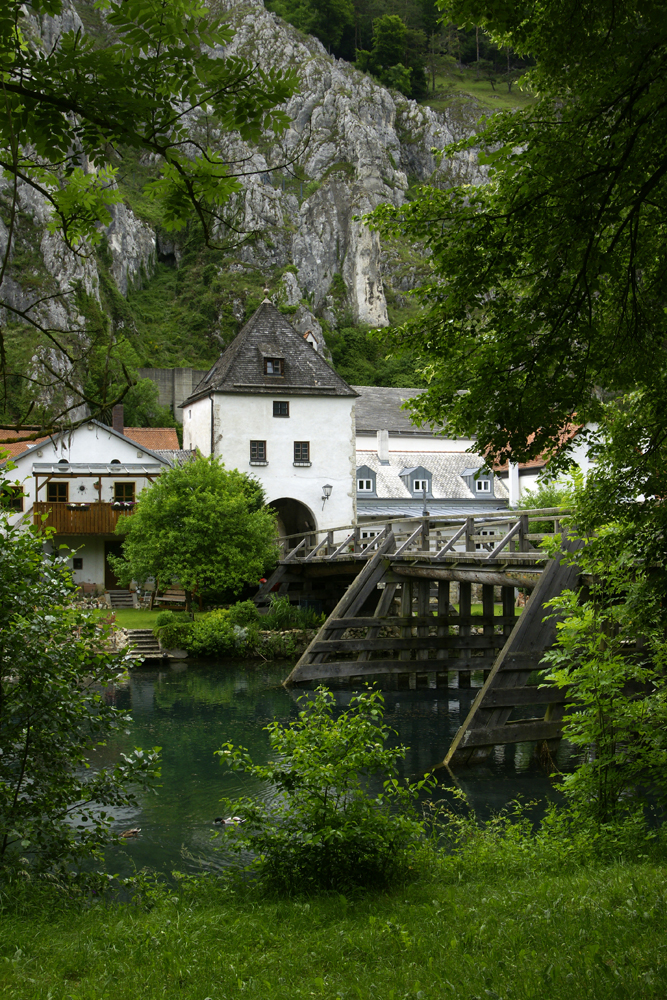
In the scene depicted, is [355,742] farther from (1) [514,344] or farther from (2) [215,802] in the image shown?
(2) [215,802]

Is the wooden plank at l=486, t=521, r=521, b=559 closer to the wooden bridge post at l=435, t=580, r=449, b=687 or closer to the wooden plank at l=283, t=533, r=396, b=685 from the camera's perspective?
the wooden plank at l=283, t=533, r=396, b=685

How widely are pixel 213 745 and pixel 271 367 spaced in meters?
23.6

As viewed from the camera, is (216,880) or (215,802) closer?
(216,880)

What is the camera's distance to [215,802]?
41.4 ft

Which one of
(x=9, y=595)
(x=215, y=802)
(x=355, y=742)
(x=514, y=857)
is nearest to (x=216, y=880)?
(x=355, y=742)

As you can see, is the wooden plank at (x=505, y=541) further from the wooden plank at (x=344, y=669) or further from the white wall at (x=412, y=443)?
the white wall at (x=412, y=443)

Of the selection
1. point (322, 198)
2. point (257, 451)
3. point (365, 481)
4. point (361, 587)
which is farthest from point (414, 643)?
point (322, 198)

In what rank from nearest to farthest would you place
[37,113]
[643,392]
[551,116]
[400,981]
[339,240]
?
[37,113] → [400,981] → [551,116] → [643,392] → [339,240]

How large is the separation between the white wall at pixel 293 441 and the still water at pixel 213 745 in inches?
458

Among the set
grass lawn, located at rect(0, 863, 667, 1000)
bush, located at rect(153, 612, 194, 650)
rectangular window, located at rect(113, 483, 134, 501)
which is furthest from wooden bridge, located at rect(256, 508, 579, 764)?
rectangular window, located at rect(113, 483, 134, 501)

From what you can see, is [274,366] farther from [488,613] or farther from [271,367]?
[488,613]

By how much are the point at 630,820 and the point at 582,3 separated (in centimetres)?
632

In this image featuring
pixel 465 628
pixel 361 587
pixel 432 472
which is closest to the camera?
pixel 361 587

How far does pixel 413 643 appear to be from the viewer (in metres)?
22.1
